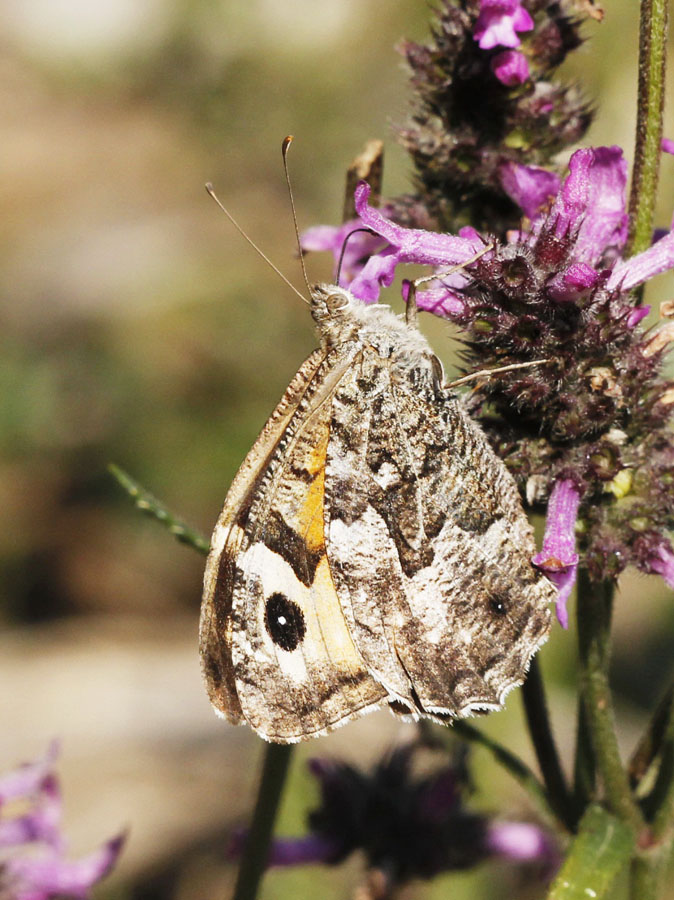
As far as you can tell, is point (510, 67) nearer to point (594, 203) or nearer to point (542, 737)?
point (594, 203)

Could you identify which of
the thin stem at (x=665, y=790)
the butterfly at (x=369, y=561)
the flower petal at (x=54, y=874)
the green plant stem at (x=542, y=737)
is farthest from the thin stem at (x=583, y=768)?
the flower petal at (x=54, y=874)

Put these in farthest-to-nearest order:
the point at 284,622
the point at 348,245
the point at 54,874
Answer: the point at 54,874 < the point at 348,245 < the point at 284,622

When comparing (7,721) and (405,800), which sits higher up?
(405,800)

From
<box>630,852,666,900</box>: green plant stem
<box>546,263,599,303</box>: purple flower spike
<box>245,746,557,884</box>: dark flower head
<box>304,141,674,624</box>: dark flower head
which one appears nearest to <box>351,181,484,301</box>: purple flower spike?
<box>304,141,674,624</box>: dark flower head

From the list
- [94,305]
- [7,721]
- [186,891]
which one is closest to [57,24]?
[94,305]

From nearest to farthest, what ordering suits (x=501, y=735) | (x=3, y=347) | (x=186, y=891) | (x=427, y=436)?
(x=427, y=436), (x=501, y=735), (x=186, y=891), (x=3, y=347)

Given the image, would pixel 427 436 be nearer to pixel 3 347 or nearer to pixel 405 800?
pixel 405 800

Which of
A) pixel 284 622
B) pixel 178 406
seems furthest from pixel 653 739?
pixel 178 406
